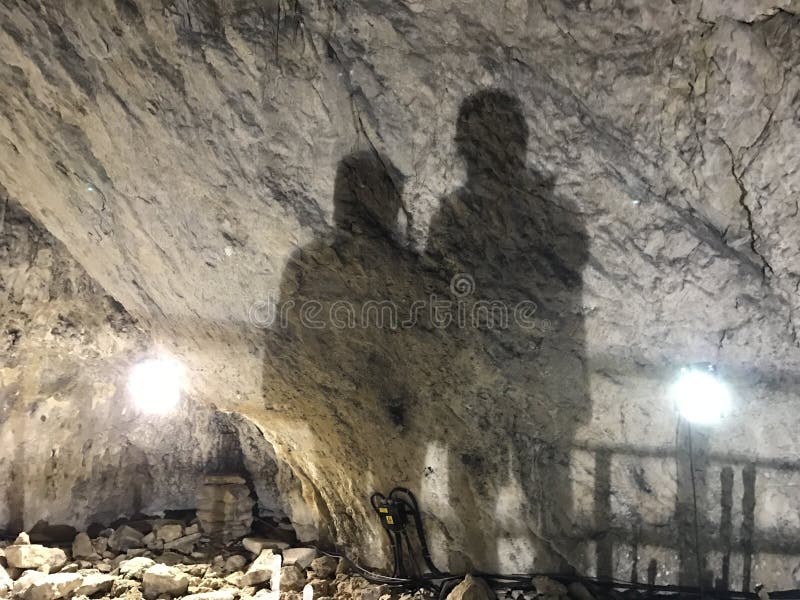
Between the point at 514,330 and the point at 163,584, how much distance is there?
11.1 feet

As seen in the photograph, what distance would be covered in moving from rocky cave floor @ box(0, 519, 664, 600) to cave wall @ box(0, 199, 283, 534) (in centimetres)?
44

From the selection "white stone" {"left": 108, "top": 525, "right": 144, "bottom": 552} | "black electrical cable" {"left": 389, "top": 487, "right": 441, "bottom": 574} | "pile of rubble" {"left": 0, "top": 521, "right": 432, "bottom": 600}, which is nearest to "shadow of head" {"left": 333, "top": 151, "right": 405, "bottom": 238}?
"black electrical cable" {"left": 389, "top": 487, "right": 441, "bottom": 574}

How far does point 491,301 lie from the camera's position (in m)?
2.92

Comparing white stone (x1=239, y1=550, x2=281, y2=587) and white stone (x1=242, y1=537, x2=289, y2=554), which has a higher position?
white stone (x1=242, y1=537, x2=289, y2=554)

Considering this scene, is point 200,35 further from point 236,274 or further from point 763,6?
point 763,6

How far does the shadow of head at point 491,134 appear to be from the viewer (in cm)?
241

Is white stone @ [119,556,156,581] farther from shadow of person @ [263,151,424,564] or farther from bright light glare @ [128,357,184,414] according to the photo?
shadow of person @ [263,151,424,564]

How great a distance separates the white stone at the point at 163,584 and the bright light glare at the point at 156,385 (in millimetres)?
1555

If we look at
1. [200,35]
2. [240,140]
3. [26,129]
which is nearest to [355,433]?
[240,140]

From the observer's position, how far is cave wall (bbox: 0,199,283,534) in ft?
14.6

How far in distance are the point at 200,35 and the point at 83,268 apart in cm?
286

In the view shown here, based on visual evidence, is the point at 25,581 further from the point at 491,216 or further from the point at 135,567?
the point at 491,216

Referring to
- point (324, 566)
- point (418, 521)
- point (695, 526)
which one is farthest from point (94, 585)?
point (695, 526)

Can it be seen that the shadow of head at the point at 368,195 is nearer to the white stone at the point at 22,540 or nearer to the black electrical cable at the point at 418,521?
the black electrical cable at the point at 418,521
